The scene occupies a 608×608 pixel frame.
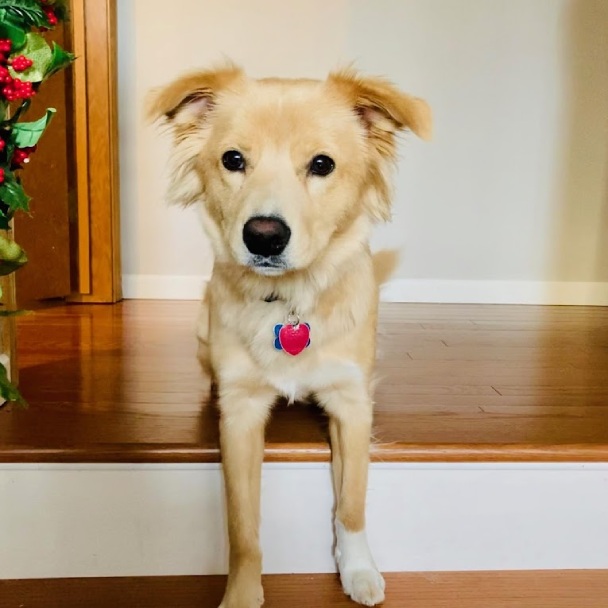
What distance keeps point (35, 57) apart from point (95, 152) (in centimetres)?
190

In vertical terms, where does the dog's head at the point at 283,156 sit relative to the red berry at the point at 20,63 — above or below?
below

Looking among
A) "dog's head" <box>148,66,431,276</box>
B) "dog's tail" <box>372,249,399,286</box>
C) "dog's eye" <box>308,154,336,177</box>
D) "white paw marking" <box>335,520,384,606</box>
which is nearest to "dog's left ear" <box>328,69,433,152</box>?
"dog's head" <box>148,66,431,276</box>

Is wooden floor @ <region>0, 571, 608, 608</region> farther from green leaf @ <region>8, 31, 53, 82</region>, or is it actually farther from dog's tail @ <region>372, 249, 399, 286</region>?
dog's tail @ <region>372, 249, 399, 286</region>

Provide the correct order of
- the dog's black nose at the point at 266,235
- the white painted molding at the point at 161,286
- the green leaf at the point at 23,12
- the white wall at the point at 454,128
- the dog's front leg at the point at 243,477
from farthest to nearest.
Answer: the white painted molding at the point at 161,286 → the white wall at the point at 454,128 → the dog's front leg at the point at 243,477 → the dog's black nose at the point at 266,235 → the green leaf at the point at 23,12

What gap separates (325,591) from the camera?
4.39ft

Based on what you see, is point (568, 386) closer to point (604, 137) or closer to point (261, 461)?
point (261, 461)

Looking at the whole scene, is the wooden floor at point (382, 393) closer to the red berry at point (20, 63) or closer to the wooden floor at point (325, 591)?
the wooden floor at point (325, 591)

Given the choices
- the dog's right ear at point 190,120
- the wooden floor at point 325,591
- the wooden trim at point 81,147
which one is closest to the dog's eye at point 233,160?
the dog's right ear at point 190,120

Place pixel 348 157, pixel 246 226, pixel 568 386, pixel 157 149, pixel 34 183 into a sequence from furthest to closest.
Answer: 1. pixel 157 149
2. pixel 34 183
3. pixel 568 386
4. pixel 348 157
5. pixel 246 226

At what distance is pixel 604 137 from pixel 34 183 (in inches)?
90.8

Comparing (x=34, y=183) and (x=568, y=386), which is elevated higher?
(x=34, y=183)

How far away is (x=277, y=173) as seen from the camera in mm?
1210

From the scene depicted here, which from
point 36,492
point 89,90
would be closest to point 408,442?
point 36,492

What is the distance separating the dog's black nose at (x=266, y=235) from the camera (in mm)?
1134
